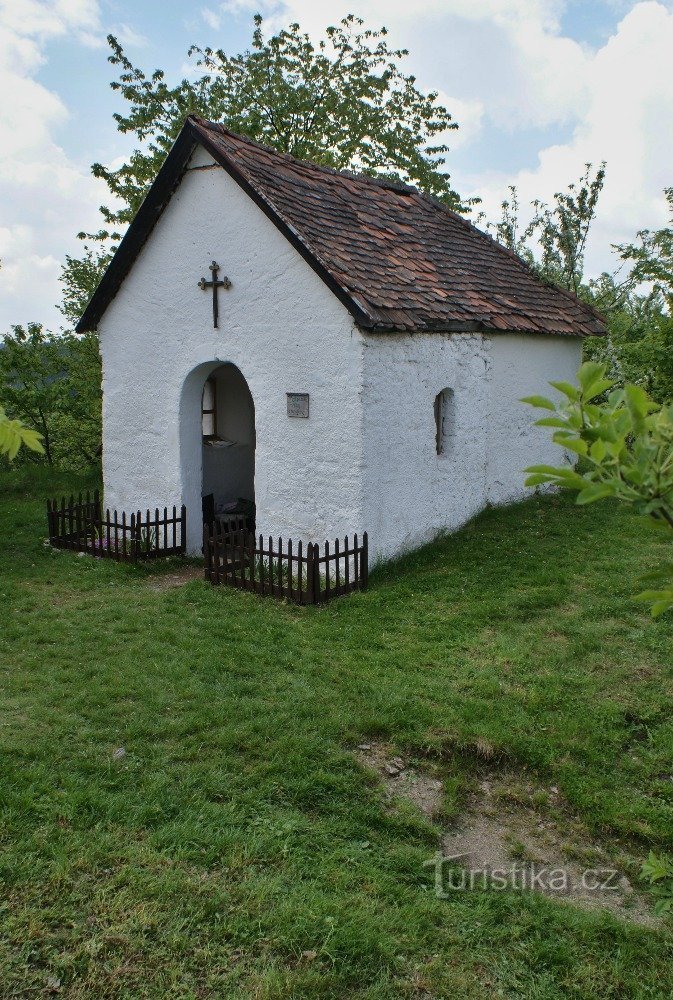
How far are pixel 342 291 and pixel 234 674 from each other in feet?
14.8

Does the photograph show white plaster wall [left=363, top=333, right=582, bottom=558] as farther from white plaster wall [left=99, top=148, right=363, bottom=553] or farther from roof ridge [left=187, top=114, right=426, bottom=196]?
roof ridge [left=187, top=114, right=426, bottom=196]

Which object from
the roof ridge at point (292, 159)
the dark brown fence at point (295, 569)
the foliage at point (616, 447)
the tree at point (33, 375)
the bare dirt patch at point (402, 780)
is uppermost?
the roof ridge at point (292, 159)

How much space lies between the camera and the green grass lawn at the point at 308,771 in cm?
401

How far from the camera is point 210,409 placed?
14.3 meters

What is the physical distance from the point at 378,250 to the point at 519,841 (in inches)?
323

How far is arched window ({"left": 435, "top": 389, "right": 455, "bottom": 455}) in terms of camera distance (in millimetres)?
11625

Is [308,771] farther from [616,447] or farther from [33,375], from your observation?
[33,375]

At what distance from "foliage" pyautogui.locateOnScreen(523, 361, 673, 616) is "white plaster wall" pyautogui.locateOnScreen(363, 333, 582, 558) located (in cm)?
776

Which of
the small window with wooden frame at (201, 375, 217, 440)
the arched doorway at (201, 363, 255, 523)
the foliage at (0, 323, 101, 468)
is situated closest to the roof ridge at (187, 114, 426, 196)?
the arched doorway at (201, 363, 255, 523)

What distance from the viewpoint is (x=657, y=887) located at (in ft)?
15.3

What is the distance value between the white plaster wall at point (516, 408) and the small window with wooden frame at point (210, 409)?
4855 millimetres

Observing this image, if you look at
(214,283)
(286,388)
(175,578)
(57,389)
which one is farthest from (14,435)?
(57,389)

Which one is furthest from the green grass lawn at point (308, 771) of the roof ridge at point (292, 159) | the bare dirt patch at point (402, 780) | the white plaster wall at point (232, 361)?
the roof ridge at point (292, 159)

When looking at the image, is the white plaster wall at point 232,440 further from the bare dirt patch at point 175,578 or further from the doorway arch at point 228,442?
the bare dirt patch at point 175,578
